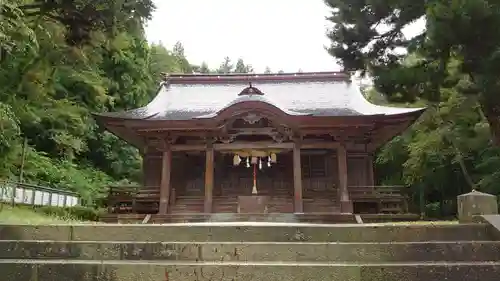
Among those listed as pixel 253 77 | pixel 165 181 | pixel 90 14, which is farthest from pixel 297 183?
pixel 90 14

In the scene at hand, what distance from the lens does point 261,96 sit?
14.1 meters

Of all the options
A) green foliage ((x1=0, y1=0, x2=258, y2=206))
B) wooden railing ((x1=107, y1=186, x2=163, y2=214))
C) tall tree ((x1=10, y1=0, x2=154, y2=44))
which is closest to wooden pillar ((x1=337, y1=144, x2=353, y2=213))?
wooden railing ((x1=107, y1=186, x2=163, y2=214))

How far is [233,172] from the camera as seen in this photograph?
15.9 metres

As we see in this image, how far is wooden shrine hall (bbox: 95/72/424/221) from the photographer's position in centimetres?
1349

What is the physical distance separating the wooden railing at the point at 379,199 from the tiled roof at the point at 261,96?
94.6 inches

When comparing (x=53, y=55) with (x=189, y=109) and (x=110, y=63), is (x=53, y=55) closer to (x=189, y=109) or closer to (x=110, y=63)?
(x=189, y=109)

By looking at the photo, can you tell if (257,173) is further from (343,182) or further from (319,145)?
(343,182)

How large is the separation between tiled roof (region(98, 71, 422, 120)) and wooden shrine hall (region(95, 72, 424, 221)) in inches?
3.0

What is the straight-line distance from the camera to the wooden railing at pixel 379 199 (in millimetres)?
13109

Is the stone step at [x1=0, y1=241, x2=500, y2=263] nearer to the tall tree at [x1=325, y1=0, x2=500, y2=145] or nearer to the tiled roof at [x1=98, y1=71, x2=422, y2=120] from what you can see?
the tall tree at [x1=325, y1=0, x2=500, y2=145]

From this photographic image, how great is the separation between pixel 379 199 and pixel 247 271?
9866mm

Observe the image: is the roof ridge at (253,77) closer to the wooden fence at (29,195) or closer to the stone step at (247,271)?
the wooden fence at (29,195)

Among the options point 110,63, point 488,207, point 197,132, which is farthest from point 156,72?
point 488,207

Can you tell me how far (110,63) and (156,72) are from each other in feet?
27.0
